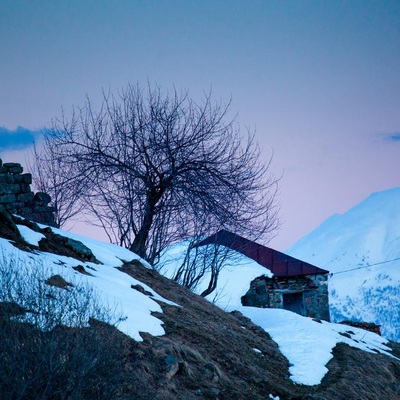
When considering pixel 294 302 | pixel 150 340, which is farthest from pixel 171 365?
pixel 294 302

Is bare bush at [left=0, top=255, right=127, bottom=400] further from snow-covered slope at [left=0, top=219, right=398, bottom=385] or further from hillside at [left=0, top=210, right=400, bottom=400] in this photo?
snow-covered slope at [left=0, top=219, right=398, bottom=385]

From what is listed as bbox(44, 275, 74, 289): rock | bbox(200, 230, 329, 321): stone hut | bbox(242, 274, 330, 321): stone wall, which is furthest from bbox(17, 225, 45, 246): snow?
bbox(242, 274, 330, 321): stone wall

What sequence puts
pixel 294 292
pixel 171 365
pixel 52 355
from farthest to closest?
pixel 294 292 < pixel 171 365 < pixel 52 355

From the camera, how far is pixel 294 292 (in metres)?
22.5

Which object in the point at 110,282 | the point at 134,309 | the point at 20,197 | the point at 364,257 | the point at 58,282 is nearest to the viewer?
the point at 58,282

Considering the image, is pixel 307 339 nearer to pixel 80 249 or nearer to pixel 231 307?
pixel 231 307

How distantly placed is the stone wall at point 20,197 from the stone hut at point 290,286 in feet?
26.6

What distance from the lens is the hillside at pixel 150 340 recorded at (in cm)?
501

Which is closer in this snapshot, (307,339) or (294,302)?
(307,339)

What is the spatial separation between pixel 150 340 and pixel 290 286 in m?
16.0

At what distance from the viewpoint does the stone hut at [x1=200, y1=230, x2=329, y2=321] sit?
21734 millimetres

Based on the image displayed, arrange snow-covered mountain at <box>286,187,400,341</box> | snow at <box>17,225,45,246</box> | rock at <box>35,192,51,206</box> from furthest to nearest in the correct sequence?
snow-covered mountain at <box>286,187,400,341</box> → rock at <box>35,192,51,206</box> → snow at <box>17,225,45,246</box>

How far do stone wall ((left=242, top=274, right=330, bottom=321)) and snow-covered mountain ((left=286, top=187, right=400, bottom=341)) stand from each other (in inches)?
1163

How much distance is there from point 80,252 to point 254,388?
4.39 meters
